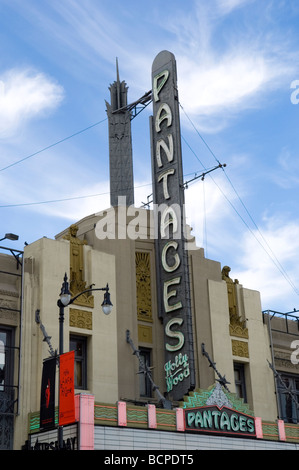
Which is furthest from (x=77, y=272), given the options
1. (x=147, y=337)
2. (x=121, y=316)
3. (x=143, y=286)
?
(x=147, y=337)

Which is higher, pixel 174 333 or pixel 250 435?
pixel 174 333

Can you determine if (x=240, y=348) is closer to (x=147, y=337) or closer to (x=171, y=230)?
(x=147, y=337)

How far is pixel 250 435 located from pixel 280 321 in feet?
35.3

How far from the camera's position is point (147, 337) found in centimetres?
3422

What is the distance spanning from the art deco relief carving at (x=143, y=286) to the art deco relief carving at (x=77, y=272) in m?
3.02

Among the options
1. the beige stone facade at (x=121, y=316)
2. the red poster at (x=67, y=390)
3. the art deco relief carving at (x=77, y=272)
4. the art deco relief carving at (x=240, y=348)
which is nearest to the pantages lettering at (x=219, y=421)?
the beige stone facade at (x=121, y=316)

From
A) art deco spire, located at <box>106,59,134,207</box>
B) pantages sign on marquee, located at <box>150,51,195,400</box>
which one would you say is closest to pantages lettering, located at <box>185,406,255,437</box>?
pantages sign on marquee, located at <box>150,51,195,400</box>

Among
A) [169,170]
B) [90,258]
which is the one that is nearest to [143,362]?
[90,258]

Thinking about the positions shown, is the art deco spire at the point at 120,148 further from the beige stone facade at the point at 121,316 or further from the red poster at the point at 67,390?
the red poster at the point at 67,390

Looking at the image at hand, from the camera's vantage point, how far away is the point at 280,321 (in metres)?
41.4

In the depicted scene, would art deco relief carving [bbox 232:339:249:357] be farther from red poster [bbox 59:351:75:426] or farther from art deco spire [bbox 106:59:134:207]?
red poster [bbox 59:351:75:426]

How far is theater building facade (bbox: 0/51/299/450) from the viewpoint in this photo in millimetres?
28547
